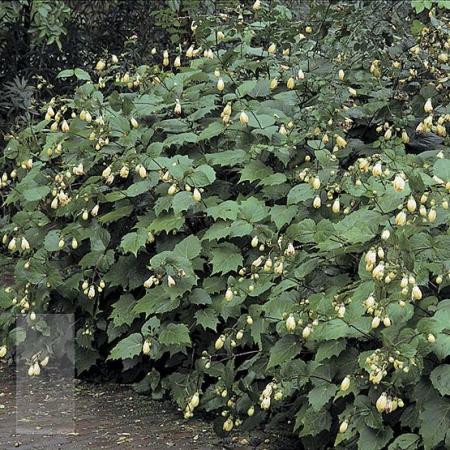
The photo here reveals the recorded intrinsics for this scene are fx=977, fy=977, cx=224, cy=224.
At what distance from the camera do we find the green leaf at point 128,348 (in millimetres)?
5090

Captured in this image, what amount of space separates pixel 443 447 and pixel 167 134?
258cm

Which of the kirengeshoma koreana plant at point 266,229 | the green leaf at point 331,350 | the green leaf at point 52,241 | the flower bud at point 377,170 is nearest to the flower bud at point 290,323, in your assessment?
the kirengeshoma koreana plant at point 266,229

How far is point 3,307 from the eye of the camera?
19.1 ft

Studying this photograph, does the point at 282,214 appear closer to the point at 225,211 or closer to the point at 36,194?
the point at 225,211

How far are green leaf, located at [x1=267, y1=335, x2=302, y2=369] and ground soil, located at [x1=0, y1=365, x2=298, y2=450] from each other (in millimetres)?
609

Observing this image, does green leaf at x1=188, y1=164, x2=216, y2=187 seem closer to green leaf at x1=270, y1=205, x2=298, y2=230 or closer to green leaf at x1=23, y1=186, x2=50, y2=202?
green leaf at x1=270, y1=205, x2=298, y2=230

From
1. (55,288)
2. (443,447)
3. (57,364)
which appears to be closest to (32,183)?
(55,288)

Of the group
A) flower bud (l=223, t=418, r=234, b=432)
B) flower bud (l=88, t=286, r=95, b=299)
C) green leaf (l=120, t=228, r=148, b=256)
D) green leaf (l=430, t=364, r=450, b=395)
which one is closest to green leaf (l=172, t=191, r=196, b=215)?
green leaf (l=120, t=228, r=148, b=256)

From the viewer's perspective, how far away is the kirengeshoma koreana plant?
13.4 ft

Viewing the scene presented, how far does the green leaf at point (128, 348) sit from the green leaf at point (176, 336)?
189mm

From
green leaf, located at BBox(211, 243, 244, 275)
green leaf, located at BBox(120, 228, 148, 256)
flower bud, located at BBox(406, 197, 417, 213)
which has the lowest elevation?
green leaf, located at BBox(211, 243, 244, 275)

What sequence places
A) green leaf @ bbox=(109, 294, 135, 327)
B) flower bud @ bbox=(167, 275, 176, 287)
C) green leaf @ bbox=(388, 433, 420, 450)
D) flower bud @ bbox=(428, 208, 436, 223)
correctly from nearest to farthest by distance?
green leaf @ bbox=(388, 433, 420, 450)
flower bud @ bbox=(428, 208, 436, 223)
flower bud @ bbox=(167, 275, 176, 287)
green leaf @ bbox=(109, 294, 135, 327)

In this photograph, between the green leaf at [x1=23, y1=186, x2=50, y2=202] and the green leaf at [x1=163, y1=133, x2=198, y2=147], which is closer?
the green leaf at [x1=163, y1=133, x2=198, y2=147]

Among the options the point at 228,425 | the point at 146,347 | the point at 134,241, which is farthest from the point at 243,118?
the point at 228,425
